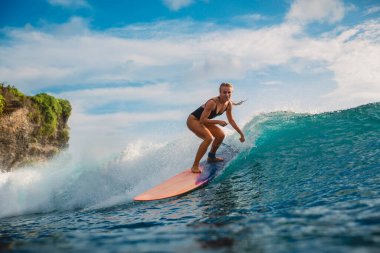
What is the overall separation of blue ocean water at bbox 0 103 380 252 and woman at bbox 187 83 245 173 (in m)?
0.82

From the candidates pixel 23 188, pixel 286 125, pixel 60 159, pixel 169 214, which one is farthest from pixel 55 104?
pixel 169 214

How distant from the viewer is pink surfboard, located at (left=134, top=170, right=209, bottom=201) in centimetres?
633

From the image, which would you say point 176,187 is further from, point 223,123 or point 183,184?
point 223,123

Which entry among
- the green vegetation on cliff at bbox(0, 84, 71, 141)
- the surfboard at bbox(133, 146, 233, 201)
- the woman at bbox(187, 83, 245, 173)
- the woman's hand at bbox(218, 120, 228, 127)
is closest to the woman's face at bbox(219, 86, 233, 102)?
the woman at bbox(187, 83, 245, 173)

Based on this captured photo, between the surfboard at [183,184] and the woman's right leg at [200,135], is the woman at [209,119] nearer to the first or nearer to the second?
the woman's right leg at [200,135]

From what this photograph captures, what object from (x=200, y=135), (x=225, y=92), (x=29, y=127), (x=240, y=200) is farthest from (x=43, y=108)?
(x=240, y=200)

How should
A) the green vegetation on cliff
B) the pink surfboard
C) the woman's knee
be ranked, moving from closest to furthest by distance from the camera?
1. the pink surfboard
2. the woman's knee
3. the green vegetation on cliff

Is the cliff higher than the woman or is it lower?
higher

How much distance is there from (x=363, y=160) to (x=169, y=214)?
4016mm

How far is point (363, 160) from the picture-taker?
606 cm

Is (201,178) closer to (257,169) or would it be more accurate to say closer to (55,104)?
(257,169)

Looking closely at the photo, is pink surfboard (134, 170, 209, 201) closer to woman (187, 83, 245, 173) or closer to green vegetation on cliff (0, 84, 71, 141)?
woman (187, 83, 245, 173)

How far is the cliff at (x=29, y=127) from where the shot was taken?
2266 cm

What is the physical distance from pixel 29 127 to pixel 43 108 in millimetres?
2465
